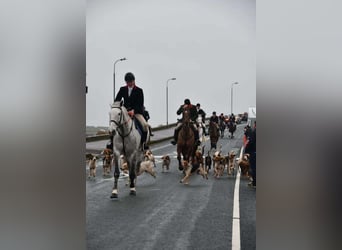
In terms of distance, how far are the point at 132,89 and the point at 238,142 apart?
1828mm

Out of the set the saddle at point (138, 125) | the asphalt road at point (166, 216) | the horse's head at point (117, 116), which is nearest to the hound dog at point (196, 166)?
the asphalt road at point (166, 216)

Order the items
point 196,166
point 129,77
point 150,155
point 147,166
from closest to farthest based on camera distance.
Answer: point 129,77 < point 147,166 < point 150,155 < point 196,166

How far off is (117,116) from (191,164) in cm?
306

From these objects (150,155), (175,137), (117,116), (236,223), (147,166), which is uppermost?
(117,116)

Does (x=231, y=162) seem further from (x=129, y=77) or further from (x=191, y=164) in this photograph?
(x=129, y=77)

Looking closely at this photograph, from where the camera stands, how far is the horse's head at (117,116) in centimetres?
577

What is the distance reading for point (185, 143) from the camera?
821 cm

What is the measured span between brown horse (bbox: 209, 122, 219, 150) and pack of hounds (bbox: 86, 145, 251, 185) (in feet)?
0.63

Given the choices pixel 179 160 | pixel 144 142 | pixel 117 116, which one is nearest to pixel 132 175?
pixel 144 142

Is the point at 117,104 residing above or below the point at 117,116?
above

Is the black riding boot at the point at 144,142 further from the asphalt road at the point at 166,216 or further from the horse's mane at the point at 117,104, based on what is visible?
the horse's mane at the point at 117,104
